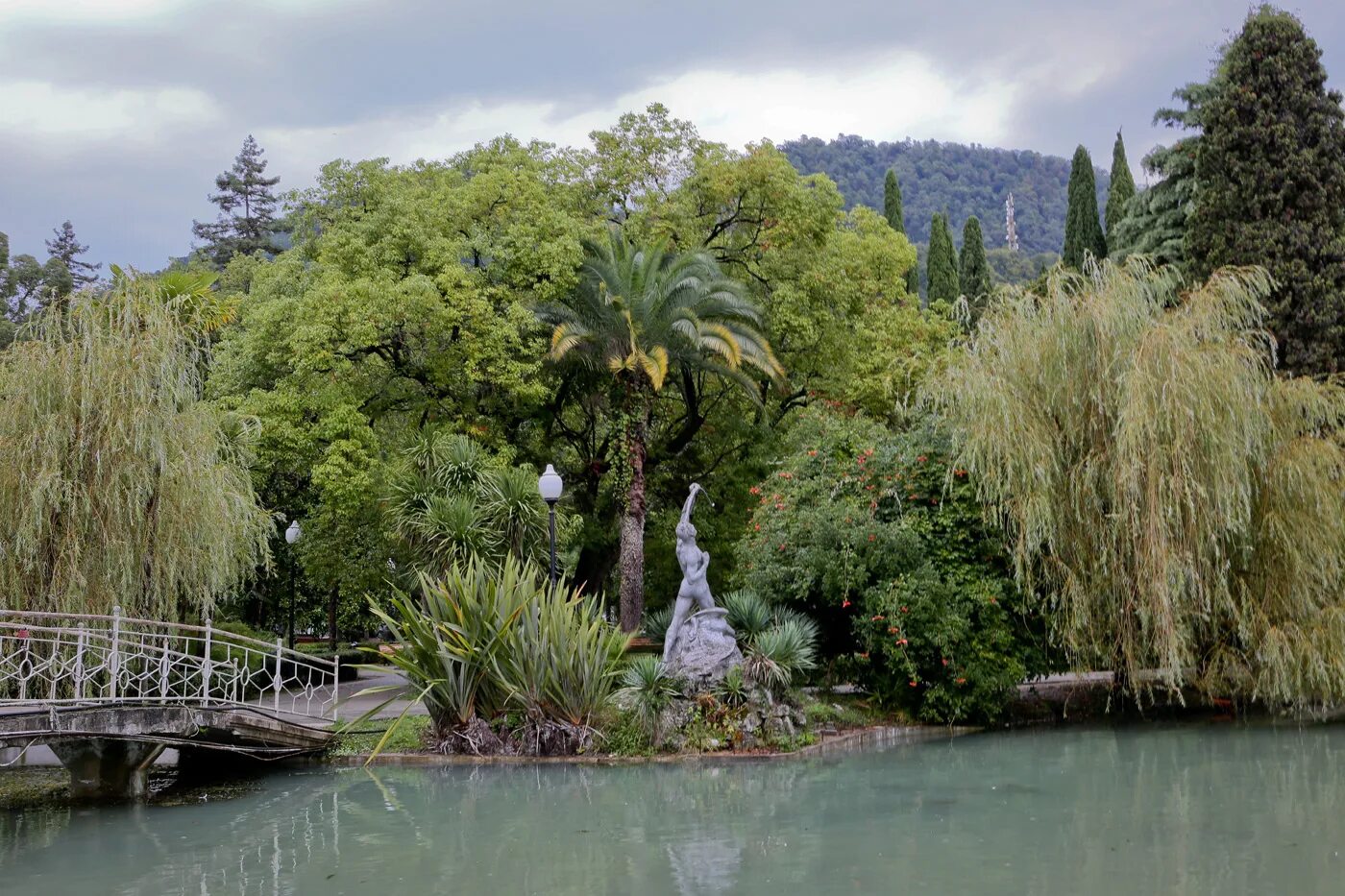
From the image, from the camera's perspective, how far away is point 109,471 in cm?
1563

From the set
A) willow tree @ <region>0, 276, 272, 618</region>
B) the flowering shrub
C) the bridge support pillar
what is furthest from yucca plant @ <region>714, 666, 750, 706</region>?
the bridge support pillar

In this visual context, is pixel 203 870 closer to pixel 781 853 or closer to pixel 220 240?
pixel 781 853

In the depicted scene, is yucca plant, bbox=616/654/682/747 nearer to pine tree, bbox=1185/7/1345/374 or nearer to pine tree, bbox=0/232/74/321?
pine tree, bbox=1185/7/1345/374

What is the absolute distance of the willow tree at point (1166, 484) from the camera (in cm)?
1667

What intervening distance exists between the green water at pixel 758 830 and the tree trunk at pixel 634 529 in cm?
859

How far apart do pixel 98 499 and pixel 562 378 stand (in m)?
12.5

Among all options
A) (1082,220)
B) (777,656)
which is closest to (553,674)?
(777,656)

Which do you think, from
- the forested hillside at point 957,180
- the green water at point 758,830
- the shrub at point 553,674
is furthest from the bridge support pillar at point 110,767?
the forested hillside at point 957,180

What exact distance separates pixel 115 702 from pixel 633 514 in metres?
12.9

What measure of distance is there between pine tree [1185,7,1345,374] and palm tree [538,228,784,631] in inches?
394

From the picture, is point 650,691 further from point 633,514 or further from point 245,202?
point 245,202

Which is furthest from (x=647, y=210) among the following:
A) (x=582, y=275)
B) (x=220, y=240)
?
(x=220, y=240)

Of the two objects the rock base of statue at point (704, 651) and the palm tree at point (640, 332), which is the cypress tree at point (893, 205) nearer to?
the palm tree at point (640, 332)

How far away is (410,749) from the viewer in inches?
677
